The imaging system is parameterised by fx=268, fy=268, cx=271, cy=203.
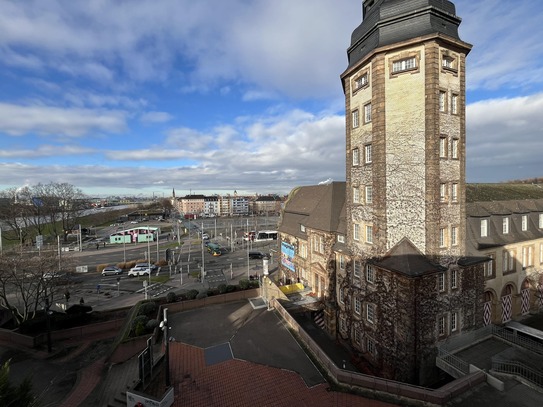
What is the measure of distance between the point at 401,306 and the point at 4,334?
31893 mm

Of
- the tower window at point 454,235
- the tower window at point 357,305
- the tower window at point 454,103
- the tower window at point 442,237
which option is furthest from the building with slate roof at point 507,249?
the tower window at point 454,103

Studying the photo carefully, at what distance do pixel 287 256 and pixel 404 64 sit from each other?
23.8 metres

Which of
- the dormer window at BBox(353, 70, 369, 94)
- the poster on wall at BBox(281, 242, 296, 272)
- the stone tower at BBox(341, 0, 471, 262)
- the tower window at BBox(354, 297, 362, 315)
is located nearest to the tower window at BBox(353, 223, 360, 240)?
the stone tower at BBox(341, 0, 471, 262)

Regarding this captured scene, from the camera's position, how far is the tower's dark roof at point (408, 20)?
15383mm

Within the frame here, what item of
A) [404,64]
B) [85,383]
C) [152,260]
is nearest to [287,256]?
[85,383]

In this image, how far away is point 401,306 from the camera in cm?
1577

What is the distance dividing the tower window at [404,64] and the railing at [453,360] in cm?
1685

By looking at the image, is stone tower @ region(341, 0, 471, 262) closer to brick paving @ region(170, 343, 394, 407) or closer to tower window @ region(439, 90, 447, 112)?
tower window @ region(439, 90, 447, 112)

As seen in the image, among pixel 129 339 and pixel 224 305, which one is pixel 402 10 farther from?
pixel 129 339

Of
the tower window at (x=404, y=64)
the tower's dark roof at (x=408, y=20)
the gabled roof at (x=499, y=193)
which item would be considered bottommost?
the gabled roof at (x=499, y=193)

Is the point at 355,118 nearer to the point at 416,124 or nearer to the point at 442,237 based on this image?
the point at 416,124

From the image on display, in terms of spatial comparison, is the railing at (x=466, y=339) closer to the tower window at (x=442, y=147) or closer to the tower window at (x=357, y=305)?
the tower window at (x=357, y=305)

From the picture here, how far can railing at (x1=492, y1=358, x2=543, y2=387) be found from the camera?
43.0 feet

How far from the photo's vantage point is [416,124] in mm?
15789
